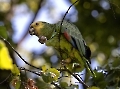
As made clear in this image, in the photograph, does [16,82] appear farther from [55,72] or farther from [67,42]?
[67,42]

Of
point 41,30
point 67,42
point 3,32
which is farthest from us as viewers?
point 41,30

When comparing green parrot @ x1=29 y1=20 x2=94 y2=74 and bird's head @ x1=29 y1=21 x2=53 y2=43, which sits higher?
bird's head @ x1=29 y1=21 x2=53 y2=43

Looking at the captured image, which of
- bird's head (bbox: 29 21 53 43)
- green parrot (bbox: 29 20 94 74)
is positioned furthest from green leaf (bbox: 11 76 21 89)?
bird's head (bbox: 29 21 53 43)

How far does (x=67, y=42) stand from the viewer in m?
1.63

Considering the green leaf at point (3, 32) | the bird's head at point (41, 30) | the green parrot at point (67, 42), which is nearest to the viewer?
the green leaf at point (3, 32)

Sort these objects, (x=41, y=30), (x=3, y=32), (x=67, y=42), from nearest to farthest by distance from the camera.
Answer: (x=3, y=32) < (x=67, y=42) < (x=41, y=30)

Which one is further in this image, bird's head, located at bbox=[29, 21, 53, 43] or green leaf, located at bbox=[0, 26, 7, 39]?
bird's head, located at bbox=[29, 21, 53, 43]

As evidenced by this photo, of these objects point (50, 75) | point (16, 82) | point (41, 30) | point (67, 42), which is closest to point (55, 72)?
point (50, 75)

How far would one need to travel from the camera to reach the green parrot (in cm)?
155

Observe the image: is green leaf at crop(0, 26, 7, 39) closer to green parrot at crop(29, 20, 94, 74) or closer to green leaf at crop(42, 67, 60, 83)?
green leaf at crop(42, 67, 60, 83)

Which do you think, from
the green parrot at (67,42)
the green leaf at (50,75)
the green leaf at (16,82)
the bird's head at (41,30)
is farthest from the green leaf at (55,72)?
the bird's head at (41,30)

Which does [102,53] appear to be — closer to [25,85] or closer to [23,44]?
[23,44]

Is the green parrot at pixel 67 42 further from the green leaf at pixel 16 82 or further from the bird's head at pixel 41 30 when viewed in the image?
the green leaf at pixel 16 82

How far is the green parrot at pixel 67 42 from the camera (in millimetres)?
1553
